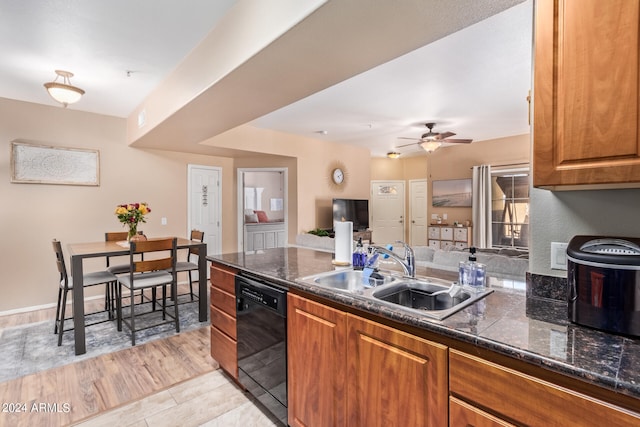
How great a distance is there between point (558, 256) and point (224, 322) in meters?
2.07

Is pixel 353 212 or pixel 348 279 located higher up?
pixel 353 212

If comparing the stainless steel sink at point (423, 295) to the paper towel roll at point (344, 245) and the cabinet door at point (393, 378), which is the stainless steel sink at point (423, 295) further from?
the paper towel roll at point (344, 245)

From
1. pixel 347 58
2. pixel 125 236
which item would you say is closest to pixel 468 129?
pixel 347 58

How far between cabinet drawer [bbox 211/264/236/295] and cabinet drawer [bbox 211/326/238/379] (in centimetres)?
36

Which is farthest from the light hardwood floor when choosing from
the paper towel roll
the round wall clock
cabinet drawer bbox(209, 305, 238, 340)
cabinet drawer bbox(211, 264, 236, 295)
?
the round wall clock

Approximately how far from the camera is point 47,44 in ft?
8.24

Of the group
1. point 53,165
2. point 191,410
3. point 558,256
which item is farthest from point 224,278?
point 53,165

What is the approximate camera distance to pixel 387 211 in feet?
27.5

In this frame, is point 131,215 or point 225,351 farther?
point 131,215

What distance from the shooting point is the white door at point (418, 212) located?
812 cm

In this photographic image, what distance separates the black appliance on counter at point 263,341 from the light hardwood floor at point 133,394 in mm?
196

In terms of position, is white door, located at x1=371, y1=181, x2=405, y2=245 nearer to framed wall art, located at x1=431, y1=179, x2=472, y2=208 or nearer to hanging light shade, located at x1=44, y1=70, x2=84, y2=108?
framed wall art, located at x1=431, y1=179, x2=472, y2=208

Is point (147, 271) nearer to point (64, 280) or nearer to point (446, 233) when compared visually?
point (64, 280)

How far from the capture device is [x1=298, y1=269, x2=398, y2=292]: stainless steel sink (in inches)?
66.3
